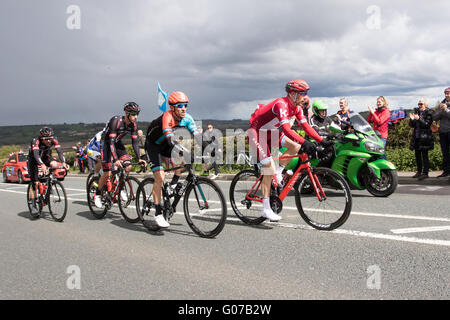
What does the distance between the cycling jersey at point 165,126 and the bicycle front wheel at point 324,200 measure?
1883 millimetres

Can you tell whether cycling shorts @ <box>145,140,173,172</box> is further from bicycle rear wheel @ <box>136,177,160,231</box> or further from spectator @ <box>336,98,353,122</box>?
spectator @ <box>336,98,353,122</box>

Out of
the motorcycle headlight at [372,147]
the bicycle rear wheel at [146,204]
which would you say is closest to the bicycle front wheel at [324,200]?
the bicycle rear wheel at [146,204]

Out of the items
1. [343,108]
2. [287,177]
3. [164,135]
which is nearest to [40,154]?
[164,135]

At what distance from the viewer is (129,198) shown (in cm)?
656

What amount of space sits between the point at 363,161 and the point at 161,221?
4.48m

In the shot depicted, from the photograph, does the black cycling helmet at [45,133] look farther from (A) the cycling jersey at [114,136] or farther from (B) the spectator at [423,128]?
(B) the spectator at [423,128]

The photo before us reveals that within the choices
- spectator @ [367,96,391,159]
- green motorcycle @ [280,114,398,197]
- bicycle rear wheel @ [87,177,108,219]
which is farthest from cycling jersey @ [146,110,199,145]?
spectator @ [367,96,391,159]

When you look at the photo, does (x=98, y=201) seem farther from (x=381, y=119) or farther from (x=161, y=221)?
(x=381, y=119)

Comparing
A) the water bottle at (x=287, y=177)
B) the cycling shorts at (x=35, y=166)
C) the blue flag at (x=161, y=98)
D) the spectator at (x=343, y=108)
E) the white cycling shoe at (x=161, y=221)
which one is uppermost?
the blue flag at (x=161, y=98)

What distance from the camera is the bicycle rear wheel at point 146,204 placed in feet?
19.4

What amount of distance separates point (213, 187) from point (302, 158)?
1432 mm

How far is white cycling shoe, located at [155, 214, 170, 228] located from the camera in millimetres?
5473

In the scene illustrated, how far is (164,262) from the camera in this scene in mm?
4191
